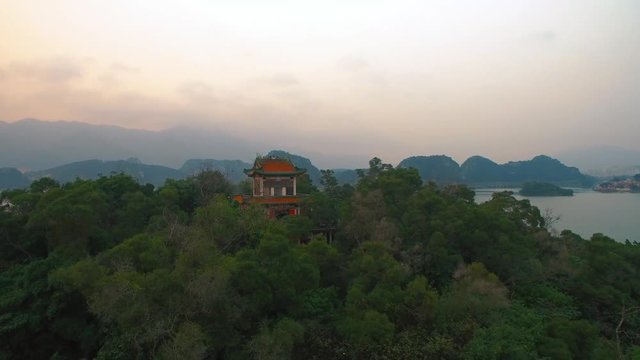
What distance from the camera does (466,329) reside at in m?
10.4

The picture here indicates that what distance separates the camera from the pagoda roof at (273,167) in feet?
67.4

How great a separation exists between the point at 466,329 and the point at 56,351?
1064cm

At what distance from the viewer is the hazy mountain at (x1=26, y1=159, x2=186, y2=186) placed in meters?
97.5

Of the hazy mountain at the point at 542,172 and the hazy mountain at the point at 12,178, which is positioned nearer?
the hazy mountain at the point at 12,178

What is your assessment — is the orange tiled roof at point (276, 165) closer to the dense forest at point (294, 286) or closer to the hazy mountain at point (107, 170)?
the dense forest at point (294, 286)

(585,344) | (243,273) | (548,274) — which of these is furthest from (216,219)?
(548,274)

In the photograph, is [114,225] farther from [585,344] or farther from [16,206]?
[585,344]

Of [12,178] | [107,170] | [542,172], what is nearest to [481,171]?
[542,172]

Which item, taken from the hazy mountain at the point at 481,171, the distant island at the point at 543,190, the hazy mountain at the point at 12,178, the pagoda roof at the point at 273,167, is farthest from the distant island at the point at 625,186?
the hazy mountain at the point at 12,178

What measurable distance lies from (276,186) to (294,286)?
10945mm

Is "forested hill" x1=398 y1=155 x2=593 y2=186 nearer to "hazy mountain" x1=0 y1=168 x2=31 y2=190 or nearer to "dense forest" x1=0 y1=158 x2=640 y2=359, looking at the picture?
"hazy mountain" x1=0 y1=168 x2=31 y2=190

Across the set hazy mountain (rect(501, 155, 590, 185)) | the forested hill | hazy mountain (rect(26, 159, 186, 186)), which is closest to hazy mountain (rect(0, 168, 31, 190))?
hazy mountain (rect(26, 159, 186, 186))

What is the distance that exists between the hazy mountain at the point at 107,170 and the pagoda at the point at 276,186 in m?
81.1

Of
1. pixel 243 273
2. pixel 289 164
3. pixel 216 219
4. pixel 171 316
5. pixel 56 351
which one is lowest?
pixel 56 351
